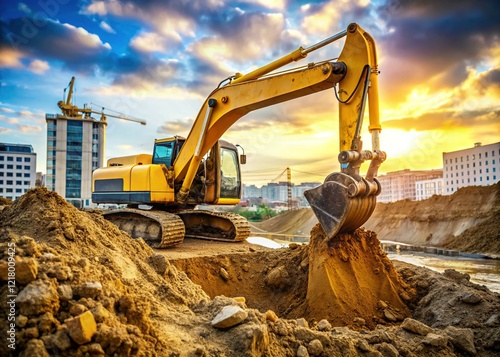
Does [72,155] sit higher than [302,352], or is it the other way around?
[72,155]

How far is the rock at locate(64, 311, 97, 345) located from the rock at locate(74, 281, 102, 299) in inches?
12.3

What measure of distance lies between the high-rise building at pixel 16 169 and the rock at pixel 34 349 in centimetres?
6642

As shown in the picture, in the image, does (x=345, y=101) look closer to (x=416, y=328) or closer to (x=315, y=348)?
(x=416, y=328)

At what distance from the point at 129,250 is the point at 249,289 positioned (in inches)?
112

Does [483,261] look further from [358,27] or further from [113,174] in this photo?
[113,174]

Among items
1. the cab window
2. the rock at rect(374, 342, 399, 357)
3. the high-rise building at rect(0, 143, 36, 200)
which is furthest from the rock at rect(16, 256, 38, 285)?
the high-rise building at rect(0, 143, 36, 200)

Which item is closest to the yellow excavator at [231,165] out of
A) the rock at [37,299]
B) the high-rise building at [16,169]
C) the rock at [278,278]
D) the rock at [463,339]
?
the rock at [278,278]

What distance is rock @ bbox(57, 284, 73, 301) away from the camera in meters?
2.62

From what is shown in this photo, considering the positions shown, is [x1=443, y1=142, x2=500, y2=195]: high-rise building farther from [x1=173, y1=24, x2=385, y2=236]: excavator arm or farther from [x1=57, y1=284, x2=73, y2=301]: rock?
[x1=57, y1=284, x2=73, y2=301]: rock

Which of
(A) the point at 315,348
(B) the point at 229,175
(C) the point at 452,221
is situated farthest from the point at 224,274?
(C) the point at 452,221

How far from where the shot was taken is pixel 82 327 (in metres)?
2.35

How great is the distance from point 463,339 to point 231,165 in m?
6.91

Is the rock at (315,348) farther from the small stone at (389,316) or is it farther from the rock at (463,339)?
the small stone at (389,316)

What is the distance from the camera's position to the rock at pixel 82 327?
2.33m
